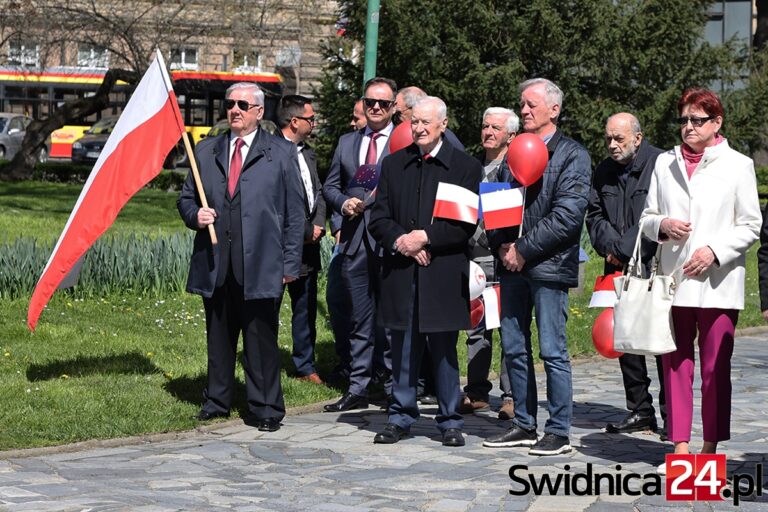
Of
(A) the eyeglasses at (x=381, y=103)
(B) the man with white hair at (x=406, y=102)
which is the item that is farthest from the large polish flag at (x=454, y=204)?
(B) the man with white hair at (x=406, y=102)

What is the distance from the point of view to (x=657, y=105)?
25109 mm

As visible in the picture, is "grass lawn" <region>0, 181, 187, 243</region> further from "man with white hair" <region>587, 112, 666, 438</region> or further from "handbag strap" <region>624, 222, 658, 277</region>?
"handbag strap" <region>624, 222, 658, 277</region>

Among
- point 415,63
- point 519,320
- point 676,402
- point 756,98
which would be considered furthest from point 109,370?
point 756,98

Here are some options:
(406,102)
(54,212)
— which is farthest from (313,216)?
(54,212)

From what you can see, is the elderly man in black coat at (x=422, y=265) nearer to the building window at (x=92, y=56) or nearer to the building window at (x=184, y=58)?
the building window at (x=92, y=56)

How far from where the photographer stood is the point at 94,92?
46.3 metres

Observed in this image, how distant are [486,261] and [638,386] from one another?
1.24 metres

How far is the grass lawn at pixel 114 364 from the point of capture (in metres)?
8.34

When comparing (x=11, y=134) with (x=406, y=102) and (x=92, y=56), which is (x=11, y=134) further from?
(x=406, y=102)

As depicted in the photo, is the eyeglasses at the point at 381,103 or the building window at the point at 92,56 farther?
the building window at the point at 92,56

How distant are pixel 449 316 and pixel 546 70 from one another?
18.0m

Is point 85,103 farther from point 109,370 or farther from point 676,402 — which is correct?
point 676,402

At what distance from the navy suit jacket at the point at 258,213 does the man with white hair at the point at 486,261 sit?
3.70 ft

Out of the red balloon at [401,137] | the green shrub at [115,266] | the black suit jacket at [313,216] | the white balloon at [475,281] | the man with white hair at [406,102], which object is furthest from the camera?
the green shrub at [115,266]
